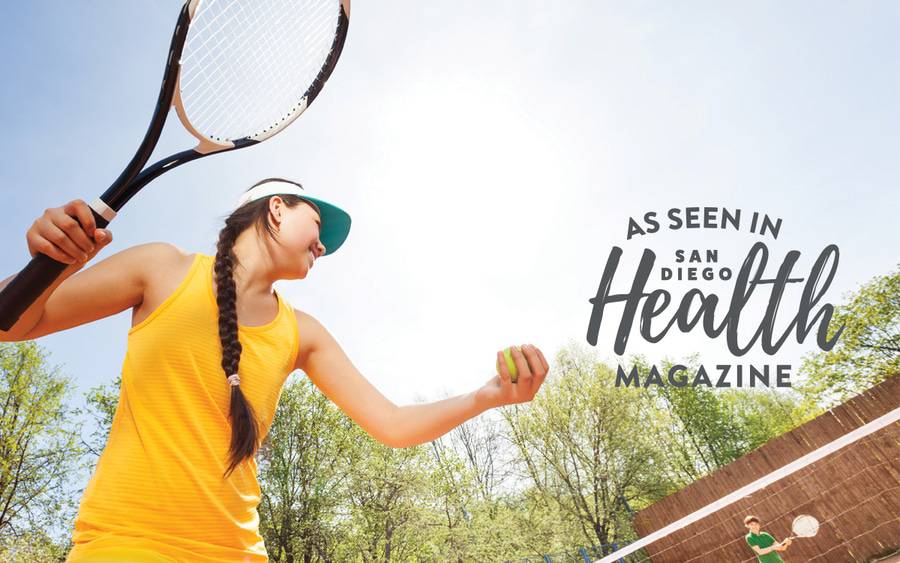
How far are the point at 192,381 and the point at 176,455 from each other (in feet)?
0.68

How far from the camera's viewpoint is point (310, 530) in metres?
19.0

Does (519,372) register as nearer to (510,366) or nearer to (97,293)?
(510,366)

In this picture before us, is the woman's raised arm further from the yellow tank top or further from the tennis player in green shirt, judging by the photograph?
the tennis player in green shirt

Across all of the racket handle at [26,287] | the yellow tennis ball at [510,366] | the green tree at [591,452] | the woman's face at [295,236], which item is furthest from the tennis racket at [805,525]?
the green tree at [591,452]

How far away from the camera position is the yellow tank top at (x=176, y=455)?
120 centimetres

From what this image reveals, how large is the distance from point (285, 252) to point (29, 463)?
2143 centimetres

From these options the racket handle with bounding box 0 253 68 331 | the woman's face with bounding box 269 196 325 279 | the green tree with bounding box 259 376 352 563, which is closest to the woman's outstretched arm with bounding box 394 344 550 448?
the woman's face with bounding box 269 196 325 279

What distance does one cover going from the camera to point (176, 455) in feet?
4.27

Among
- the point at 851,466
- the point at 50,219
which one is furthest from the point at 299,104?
the point at 851,466

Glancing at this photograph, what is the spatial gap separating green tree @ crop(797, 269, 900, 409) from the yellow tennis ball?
26.3 meters

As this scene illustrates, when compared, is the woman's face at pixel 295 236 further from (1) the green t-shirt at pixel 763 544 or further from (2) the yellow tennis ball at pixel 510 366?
(1) the green t-shirt at pixel 763 544

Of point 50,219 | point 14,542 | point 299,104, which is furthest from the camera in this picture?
point 14,542

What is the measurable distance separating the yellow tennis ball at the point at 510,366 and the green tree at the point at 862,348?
86.3 feet

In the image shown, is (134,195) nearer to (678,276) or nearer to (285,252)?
(285,252)
